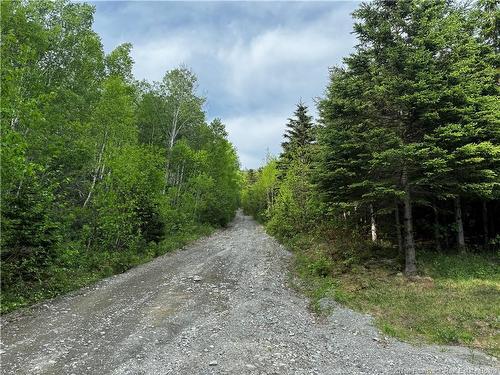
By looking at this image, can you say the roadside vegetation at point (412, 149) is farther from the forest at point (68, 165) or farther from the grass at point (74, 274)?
the forest at point (68, 165)

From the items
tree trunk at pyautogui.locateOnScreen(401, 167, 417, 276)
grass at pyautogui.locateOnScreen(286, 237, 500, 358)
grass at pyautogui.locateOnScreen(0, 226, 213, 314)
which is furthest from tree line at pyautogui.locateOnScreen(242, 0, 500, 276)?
grass at pyautogui.locateOnScreen(0, 226, 213, 314)

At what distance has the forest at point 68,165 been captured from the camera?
1145 centimetres

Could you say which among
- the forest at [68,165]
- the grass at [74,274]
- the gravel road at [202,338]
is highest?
the forest at [68,165]

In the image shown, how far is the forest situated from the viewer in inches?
451

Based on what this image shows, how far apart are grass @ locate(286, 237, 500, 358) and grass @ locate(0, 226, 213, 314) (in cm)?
876

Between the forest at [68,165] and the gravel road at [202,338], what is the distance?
1886mm

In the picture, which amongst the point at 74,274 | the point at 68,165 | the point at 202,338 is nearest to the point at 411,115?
the point at 202,338

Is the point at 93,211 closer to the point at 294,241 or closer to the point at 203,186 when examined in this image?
the point at 294,241

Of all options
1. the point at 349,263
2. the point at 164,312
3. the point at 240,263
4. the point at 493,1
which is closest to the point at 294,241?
the point at 240,263

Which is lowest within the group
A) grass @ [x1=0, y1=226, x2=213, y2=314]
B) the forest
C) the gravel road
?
the gravel road

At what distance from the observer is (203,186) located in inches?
1457

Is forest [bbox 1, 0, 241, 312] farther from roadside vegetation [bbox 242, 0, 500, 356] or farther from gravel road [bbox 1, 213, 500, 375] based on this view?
roadside vegetation [bbox 242, 0, 500, 356]

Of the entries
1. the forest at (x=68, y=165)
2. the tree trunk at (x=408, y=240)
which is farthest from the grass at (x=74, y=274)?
the tree trunk at (x=408, y=240)

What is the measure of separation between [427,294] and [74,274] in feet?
44.4
